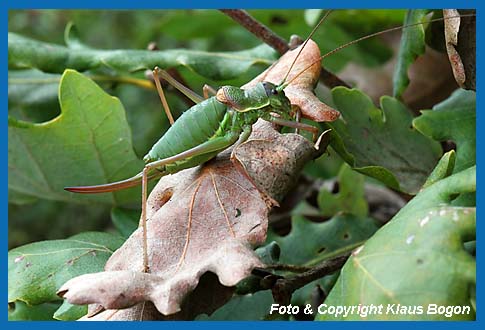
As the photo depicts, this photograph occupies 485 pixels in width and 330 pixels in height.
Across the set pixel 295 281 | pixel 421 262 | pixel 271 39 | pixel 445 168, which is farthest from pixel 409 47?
pixel 421 262

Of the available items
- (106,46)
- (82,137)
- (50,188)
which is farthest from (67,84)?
(106,46)

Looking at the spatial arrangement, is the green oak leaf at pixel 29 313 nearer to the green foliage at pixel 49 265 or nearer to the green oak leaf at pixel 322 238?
the green foliage at pixel 49 265

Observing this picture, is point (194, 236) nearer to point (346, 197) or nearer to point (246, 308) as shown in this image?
point (246, 308)

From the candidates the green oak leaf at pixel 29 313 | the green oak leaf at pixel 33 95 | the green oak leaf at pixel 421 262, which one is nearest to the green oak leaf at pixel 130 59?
the green oak leaf at pixel 33 95

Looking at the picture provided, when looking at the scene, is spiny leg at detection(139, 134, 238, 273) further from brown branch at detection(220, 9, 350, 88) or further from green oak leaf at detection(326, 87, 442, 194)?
brown branch at detection(220, 9, 350, 88)

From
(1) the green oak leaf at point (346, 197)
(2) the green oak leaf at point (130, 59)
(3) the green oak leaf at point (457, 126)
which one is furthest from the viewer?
(1) the green oak leaf at point (346, 197)

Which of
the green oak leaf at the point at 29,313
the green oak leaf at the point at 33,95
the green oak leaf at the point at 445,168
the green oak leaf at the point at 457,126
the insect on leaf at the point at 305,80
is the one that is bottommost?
the green oak leaf at the point at 29,313

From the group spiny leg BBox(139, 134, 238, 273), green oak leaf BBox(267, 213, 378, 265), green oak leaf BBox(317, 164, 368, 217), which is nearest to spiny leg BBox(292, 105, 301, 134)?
spiny leg BBox(139, 134, 238, 273)
